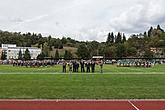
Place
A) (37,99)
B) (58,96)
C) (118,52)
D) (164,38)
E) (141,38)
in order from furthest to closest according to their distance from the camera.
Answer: (141,38), (164,38), (118,52), (58,96), (37,99)

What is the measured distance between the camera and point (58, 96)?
16.7 m

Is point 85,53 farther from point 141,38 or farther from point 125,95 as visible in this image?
point 125,95
